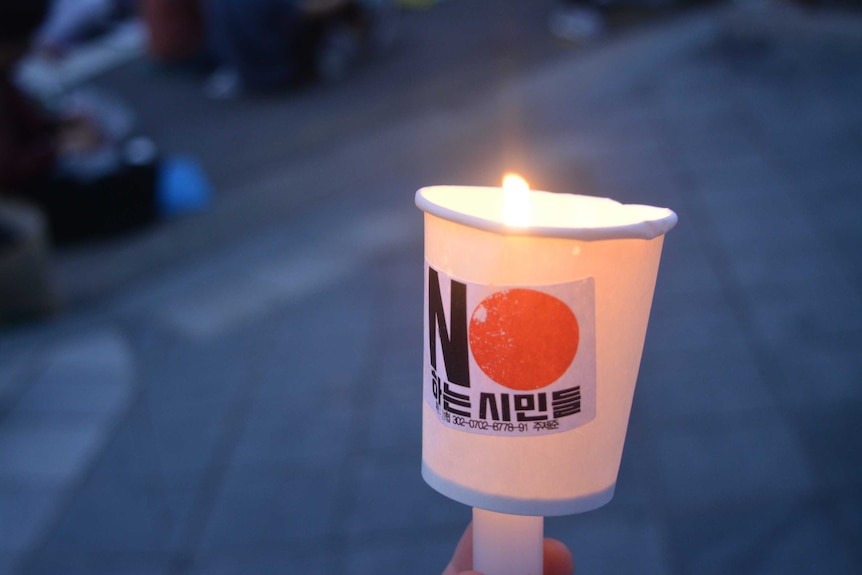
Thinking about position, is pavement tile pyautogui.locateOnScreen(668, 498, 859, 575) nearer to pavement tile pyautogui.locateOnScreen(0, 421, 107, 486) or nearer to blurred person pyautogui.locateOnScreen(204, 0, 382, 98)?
pavement tile pyautogui.locateOnScreen(0, 421, 107, 486)

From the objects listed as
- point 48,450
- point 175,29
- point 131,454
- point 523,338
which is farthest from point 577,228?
point 175,29

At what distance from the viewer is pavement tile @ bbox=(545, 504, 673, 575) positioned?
114 inches

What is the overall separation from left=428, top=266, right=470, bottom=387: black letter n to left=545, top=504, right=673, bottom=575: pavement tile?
196 cm

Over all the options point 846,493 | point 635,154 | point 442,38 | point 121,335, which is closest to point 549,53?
point 442,38

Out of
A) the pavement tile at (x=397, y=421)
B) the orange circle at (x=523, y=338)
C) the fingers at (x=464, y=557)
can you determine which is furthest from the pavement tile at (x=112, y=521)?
the orange circle at (x=523, y=338)

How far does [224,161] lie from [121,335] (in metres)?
2.89

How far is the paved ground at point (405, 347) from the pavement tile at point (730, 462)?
10 mm

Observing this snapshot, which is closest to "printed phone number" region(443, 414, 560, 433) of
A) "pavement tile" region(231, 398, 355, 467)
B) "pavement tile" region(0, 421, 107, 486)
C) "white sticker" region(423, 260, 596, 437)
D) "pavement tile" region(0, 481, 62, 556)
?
"white sticker" region(423, 260, 596, 437)

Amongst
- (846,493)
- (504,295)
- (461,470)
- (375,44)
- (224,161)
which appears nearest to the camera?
(504,295)

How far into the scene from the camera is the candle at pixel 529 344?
3.54 feet

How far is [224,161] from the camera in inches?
286

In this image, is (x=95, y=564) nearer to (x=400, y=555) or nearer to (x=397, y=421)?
(x=400, y=555)

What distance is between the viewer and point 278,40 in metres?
8.44

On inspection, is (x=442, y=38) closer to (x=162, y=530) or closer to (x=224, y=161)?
(x=224, y=161)
